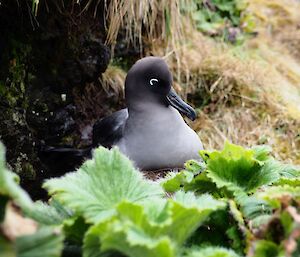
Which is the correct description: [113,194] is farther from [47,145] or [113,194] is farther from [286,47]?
[286,47]

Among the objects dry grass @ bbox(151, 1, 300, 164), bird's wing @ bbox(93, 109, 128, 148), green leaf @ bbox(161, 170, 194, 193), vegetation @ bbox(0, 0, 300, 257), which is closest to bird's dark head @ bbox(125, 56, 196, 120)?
bird's wing @ bbox(93, 109, 128, 148)

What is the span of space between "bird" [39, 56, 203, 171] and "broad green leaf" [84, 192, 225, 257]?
2.24 m

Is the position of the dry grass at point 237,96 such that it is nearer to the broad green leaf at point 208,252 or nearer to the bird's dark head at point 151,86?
the bird's dark head at point 151,86

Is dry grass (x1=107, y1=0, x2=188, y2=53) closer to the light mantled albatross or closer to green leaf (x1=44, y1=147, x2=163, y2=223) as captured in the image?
the light mantled albatross

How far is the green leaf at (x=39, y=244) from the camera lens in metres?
0.84

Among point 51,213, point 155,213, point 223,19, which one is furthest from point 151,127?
point 155,213

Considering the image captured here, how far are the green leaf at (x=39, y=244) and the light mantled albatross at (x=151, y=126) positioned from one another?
2.36 m

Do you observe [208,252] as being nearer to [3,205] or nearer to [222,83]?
[3,205]

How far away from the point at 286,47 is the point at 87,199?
4899 mm

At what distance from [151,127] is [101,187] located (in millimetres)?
2275

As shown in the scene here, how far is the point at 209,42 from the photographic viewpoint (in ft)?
16.2

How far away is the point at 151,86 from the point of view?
135 inches

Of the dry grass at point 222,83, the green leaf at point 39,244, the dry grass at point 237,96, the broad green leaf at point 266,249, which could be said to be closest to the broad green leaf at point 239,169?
the broad green leaf at point 266,249

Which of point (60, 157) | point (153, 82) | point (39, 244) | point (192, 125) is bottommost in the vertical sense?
point (192, 125)
